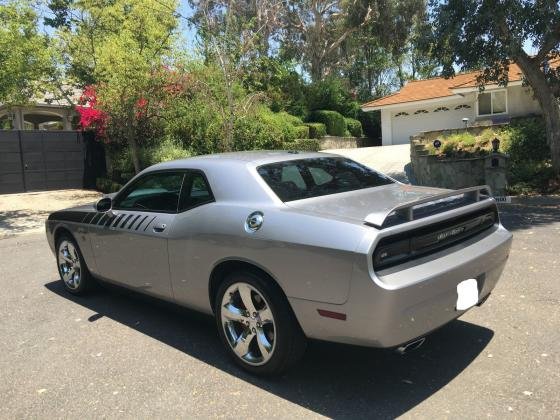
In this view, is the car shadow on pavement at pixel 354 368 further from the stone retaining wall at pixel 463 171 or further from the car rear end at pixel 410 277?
the stone retaining wall at pixel 463 171

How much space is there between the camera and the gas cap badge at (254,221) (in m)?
3.54

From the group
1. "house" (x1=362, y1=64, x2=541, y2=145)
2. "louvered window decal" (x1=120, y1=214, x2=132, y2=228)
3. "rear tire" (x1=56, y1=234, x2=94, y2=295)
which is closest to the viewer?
"louvered window decal" (x1=120, y1=214, x2=132, y2=228)

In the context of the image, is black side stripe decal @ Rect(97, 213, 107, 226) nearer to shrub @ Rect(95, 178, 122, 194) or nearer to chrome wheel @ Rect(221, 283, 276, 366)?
chrome wheel @ Rect(221, 283, 276, 366)

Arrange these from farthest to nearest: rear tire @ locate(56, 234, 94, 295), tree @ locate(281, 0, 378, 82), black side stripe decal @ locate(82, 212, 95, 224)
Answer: tree @ locate(281, 0, 378, 82), rear tire @ locate(56, 234, 94, 295), black side stripe decal @ locate(82, 212, 95, 224)

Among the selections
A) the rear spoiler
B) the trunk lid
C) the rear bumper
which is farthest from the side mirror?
the rear spoiler

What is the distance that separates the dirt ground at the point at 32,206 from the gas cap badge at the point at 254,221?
9.46m

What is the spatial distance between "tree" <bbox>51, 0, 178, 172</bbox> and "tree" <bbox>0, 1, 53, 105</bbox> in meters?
2.33

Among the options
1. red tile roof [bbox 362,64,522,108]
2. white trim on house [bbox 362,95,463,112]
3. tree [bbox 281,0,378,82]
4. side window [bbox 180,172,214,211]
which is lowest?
side window [bbox 180,172,214,211]

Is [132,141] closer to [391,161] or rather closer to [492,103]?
[391,161]

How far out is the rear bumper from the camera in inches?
116

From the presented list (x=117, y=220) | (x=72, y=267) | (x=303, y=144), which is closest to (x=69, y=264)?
(x=72, y=267)

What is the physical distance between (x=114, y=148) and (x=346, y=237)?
58.7 feet

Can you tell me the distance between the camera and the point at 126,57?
15.2 metres

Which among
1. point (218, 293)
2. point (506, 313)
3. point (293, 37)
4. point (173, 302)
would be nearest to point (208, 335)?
point (173, 302)
